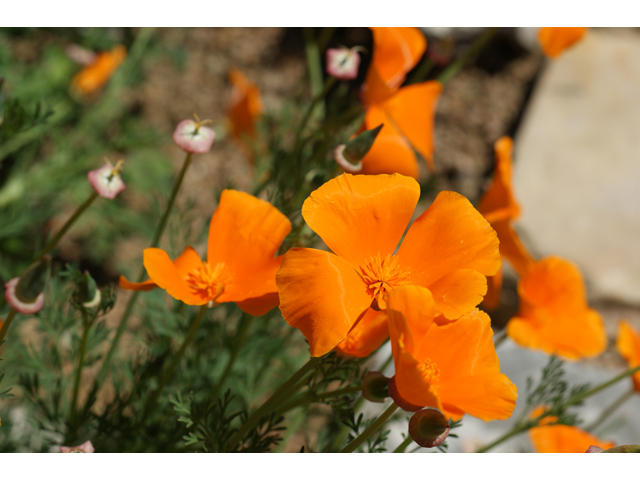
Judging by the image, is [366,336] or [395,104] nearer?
[366,336]

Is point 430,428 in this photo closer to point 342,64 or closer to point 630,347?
point 342,64

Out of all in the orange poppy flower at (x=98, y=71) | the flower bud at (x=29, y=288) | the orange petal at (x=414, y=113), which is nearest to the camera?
the flower bud at (x=29, y=288)

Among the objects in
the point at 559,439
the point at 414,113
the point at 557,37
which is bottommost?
the point at 559,439

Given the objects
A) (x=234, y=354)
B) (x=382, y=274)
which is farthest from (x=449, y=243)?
(x=234, y=354)

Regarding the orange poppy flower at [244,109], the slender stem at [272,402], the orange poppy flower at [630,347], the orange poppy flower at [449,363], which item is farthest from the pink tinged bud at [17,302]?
the orange poppy flower at [630,347]

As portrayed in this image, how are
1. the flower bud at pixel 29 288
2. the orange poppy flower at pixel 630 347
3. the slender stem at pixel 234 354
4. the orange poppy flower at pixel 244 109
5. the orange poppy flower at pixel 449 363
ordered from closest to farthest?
the orange poppy flower at pixel 449 363 → the flower bud at pixel 29 288 → the slender stem at pixel 234 354 → the orange poppy flower at pixel 630 347 → the orange poppy flower at pixel 244 109

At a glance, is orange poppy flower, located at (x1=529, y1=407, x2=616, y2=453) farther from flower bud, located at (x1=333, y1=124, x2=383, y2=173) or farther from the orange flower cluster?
flower bud, located at (x1=333, y1=124, x2=383, y2=173)

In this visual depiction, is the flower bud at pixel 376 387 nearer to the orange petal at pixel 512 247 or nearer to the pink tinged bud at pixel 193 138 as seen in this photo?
the pink tinged bud at pixel 193 138
